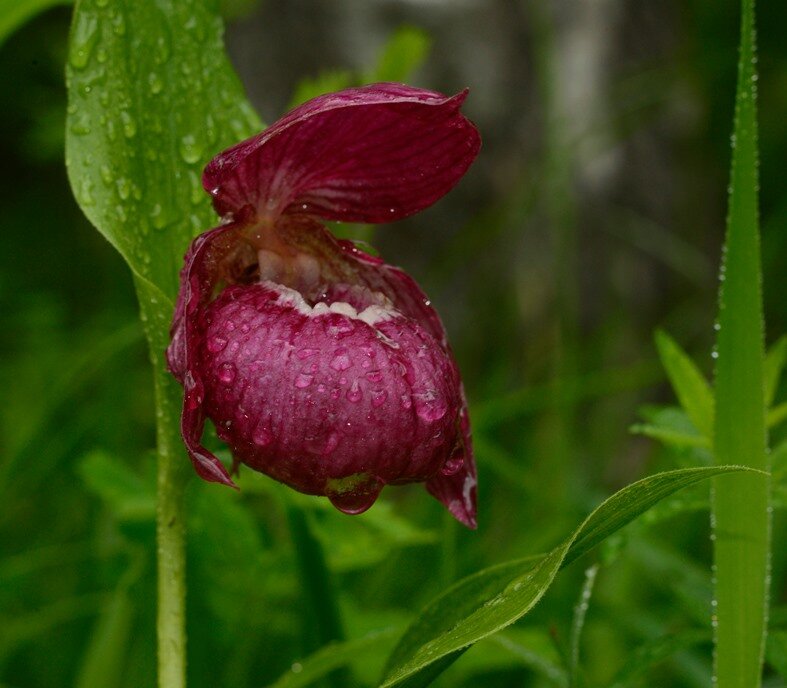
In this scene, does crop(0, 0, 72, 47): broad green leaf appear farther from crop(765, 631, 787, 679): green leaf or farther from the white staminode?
crop(765, 631, 787, 679): green leaf

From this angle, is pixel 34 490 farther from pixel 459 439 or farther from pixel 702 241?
pixel 702 241

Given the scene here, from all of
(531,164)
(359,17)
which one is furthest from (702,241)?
(359,17)

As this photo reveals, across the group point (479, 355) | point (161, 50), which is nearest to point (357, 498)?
point (161, 50)

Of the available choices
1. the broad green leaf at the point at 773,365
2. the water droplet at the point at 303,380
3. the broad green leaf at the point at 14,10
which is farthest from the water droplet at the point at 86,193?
the broad green leaf at the point at 773,365

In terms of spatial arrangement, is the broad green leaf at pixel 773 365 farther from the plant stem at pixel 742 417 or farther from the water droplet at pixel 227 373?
the water droplet at pixel 227 373

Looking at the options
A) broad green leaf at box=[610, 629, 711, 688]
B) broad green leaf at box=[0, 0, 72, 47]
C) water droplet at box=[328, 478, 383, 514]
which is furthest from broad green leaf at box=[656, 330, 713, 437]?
broad green leaf at box=[0, 0, 72, 47]

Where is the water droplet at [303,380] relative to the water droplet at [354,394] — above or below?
above
